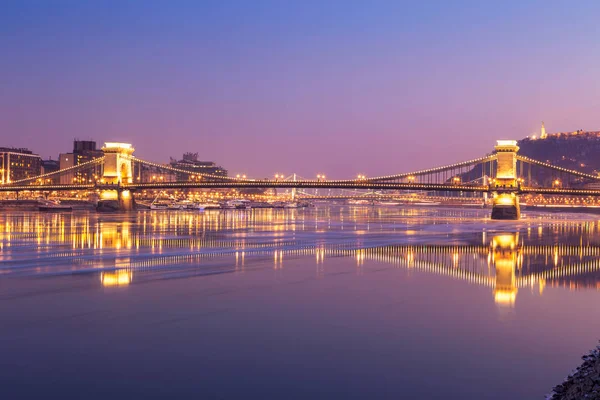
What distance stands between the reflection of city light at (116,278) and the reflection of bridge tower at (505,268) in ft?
29.7

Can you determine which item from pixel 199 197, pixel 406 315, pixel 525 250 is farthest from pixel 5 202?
pixel 406 315

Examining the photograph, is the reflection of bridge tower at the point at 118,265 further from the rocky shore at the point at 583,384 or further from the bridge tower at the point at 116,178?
the bridge tower at the point at 116,178

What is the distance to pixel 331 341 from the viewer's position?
10656mm

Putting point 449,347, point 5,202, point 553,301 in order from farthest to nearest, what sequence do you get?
point 5,202
point 553,301
point 449,347

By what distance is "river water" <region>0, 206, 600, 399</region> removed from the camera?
8.49 meters

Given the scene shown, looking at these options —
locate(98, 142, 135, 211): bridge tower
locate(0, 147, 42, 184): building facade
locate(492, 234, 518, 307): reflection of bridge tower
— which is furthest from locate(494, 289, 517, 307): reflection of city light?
locate(0, 147, 42, 184): building facade

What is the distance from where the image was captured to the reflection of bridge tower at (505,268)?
604 inches

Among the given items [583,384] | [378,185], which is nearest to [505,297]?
[583,384]

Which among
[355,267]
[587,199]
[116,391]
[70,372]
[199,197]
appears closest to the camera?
[116,391]

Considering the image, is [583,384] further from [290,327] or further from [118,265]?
[118,265]

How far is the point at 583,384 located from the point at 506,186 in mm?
64189

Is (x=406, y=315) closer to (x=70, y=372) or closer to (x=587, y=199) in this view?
(x=70, y=372)

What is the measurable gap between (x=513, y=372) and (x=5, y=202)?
10387 centimetres

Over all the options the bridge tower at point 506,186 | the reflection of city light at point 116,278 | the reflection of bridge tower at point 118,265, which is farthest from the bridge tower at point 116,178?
the reflection of city light at point 116,278
